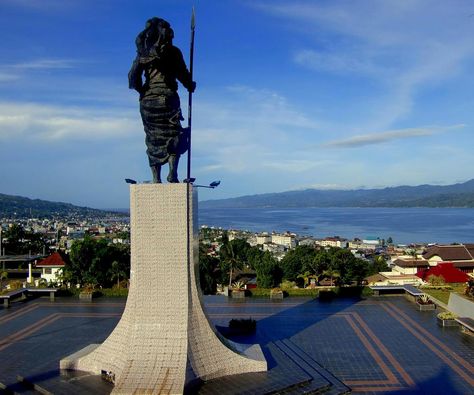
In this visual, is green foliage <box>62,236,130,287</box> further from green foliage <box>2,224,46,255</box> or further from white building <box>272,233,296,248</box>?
white building <box>272,233,296,248</box>

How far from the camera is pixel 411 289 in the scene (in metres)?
17.8

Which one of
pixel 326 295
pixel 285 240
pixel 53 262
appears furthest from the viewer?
pixel 285 240

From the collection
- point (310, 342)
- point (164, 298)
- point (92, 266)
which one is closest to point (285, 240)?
point (92, 266)

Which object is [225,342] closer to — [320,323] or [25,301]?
[320,323]

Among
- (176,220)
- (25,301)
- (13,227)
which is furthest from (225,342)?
(13,227)

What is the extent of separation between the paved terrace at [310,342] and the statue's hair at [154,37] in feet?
21.5

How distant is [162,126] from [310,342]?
654 centimetres

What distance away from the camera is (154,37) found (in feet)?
32.1

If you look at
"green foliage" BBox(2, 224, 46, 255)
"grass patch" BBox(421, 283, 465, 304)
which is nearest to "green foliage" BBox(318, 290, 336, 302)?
"grass patch" BBox(421, 283, 465, 304)

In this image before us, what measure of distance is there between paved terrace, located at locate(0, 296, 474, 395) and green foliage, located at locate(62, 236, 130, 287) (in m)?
5.10

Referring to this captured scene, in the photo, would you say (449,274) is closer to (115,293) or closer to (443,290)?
(443,290)

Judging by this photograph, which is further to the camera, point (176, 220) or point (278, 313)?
point (278, 313)

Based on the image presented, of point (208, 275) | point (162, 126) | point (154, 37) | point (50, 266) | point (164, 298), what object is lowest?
point (208, 275)

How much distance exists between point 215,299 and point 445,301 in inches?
310
